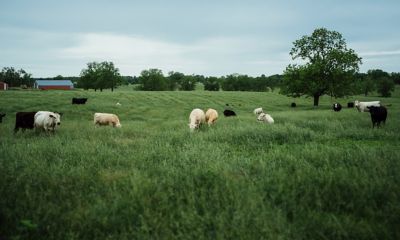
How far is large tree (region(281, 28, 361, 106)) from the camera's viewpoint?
46.2 meters

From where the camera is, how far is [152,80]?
405 ft

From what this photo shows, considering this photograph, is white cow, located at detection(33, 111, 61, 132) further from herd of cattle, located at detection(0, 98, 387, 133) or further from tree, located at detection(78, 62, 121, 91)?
tree, located at detection(78, 62, 121, 91)

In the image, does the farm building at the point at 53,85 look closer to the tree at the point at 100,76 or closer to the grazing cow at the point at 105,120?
the tree at the point at 100,76

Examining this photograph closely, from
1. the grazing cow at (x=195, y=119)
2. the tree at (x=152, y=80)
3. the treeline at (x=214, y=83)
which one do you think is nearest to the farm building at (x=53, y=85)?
the treeline at (x=214, y=83)

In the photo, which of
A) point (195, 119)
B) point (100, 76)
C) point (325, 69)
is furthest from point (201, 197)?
point (100, 76)

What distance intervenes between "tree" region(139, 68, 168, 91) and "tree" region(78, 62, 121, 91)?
66.3ft

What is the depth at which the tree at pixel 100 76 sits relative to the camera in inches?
3974

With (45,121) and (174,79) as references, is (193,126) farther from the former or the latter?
(174,79)

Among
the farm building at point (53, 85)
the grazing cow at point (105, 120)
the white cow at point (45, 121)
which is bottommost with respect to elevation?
the grazing cow at point (105, 120)

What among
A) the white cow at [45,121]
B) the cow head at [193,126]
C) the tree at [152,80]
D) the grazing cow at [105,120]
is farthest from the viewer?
the tree at [152,80]

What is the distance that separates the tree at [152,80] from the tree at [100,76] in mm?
20222

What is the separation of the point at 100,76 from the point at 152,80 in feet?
86.4

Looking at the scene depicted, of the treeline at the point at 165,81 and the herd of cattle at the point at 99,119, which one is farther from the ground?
the treeline at the point at 165,81

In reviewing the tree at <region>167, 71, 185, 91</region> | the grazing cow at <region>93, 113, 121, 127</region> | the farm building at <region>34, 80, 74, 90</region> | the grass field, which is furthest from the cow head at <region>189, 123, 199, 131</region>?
the farm building at <region>34, 80, 74, 90</region>
